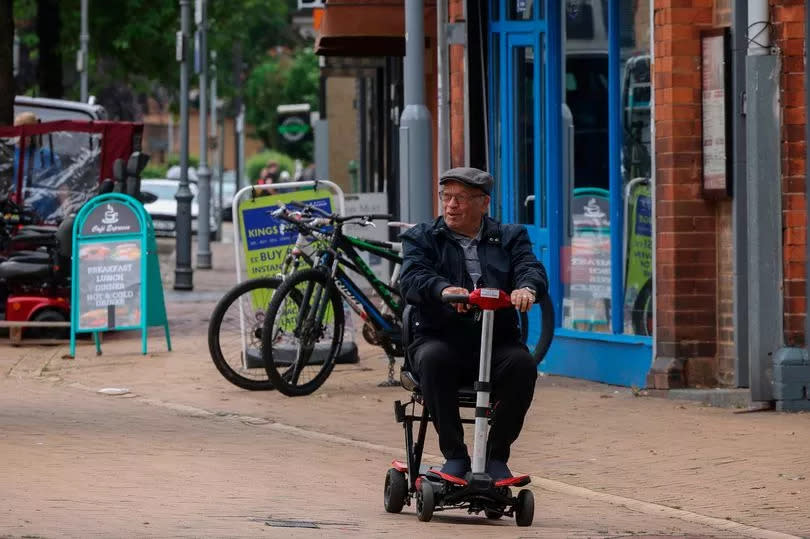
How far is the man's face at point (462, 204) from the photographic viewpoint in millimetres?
7871

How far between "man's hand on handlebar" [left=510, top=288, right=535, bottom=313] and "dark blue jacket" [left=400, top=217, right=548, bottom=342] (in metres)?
0.21

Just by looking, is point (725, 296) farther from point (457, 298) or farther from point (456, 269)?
point (457, 298)

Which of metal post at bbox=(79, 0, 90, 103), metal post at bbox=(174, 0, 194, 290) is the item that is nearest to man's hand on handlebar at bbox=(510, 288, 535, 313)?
metal post at bbox=(174, 0, 194, 290)

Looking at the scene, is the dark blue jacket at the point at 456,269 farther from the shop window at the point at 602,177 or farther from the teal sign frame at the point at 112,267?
the teal sign frame at the point at 112,267

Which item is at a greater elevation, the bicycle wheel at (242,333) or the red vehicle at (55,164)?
the red vehicle at (55,164)

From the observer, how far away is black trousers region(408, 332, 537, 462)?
7711 mm

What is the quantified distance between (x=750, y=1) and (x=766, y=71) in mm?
430

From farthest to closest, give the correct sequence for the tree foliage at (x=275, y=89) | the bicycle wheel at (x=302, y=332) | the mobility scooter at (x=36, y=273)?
1. the tree foliage at (x=275, y=89)
2. the mobility scooter at (x=36, y=273)
3. the bicycle wheel at (x=302, y=332)

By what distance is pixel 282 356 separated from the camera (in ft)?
41.1

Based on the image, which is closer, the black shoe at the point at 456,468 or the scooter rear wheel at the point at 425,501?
the scooter rear wheel at the point at 425,501

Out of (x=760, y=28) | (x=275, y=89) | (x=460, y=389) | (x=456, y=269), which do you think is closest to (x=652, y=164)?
(x=760, y=28)

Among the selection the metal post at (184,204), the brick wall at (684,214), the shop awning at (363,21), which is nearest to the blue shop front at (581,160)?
the brick wall at (684,214)

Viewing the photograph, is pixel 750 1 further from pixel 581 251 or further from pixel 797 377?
pixel 581 251

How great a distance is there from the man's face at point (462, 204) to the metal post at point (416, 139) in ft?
16.2
